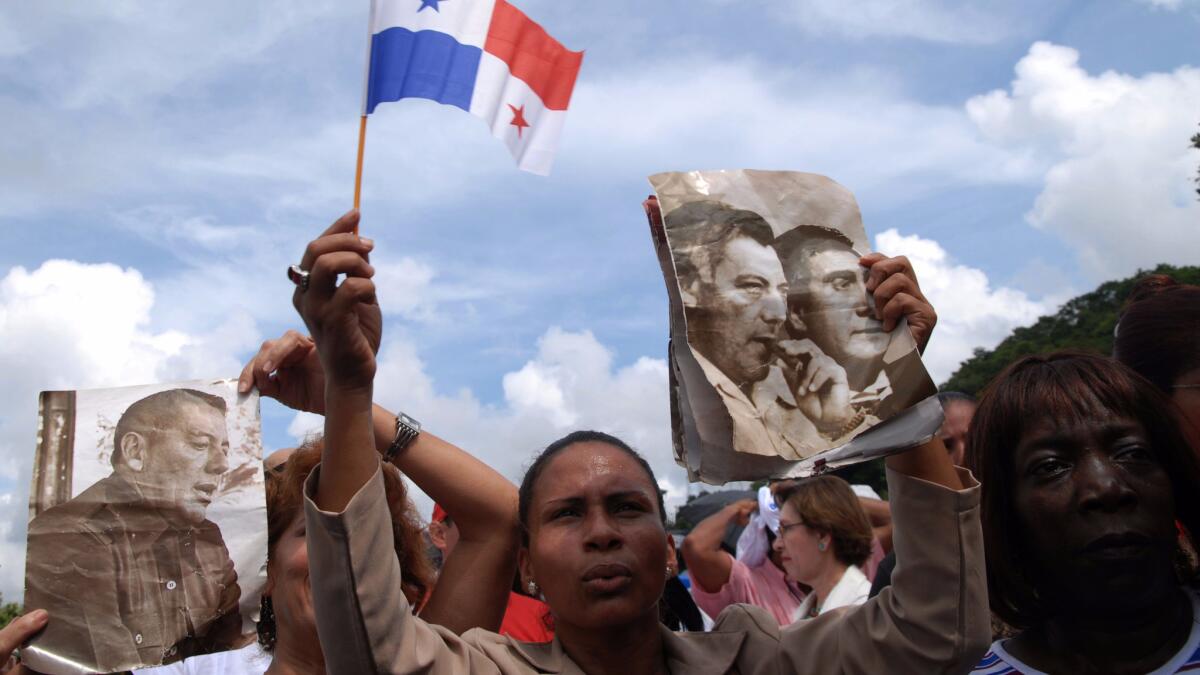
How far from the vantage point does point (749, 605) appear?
8.26 feet

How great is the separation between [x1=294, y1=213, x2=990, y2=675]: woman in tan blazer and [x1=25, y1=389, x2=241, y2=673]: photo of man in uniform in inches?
23.2

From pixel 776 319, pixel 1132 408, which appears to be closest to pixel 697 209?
pixel 776 319

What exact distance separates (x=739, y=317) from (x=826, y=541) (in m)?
3.39

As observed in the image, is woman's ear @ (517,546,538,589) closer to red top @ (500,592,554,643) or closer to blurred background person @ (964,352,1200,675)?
red top @ (500,592,554,643)

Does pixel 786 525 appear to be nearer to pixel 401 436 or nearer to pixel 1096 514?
pixel 401 436

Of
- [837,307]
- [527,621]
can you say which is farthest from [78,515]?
[837,307]

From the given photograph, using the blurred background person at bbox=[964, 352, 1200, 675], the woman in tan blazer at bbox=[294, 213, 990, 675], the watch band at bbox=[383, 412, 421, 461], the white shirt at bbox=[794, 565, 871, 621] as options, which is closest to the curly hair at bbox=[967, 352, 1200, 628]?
the blurred background person at bbox=[964, 352, 1200, 675]

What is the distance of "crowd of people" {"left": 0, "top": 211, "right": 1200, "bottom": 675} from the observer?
2098 millimetres

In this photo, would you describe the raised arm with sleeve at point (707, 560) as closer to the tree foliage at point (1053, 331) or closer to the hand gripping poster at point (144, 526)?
the hand gripping poster at point (144, 526)

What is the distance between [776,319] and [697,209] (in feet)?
0.93

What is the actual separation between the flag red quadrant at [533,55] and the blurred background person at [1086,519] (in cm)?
153

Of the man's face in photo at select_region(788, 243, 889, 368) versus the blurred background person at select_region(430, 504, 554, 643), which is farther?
the blurred background person at select_region(430, 504, 554, 643)

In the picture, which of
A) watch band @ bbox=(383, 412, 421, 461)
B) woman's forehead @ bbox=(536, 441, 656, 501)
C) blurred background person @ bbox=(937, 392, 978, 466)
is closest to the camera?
woman's forehead @ bbox=(536, 441, 656, 501)

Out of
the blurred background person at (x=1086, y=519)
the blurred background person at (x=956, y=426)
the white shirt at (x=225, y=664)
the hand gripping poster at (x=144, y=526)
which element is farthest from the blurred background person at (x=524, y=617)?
the blurred background person at (x=956, y=426)
